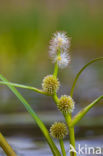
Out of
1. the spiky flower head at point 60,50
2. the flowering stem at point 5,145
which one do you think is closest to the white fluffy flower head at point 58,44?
the spiky flower head at point 60,50

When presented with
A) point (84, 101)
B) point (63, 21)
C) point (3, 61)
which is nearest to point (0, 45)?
point (3, 61)

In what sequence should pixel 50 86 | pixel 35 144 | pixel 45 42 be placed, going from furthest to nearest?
pixel 45 42 → pixel 35 144 → pixel 50 86

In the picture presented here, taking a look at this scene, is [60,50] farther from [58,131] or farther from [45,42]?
[45,42]

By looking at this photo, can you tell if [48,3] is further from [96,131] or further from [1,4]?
[96,131]

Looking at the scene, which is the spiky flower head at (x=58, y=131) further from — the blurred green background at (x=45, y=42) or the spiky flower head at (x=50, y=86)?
the blurred green background at (x=45, y=42)

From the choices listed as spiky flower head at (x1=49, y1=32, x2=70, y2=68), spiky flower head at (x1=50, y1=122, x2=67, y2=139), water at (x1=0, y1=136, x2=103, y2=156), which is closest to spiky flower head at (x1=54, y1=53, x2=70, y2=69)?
spiky flower head at (x1=49, y1=32, x2=70, y2=68)

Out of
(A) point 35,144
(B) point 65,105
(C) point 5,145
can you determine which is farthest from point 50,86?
(A) point 35,144

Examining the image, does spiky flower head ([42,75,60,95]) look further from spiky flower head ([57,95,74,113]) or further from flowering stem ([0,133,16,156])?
flowering stem ([0,133,16,156])

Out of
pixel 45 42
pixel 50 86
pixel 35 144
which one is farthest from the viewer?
pixel 45 42
